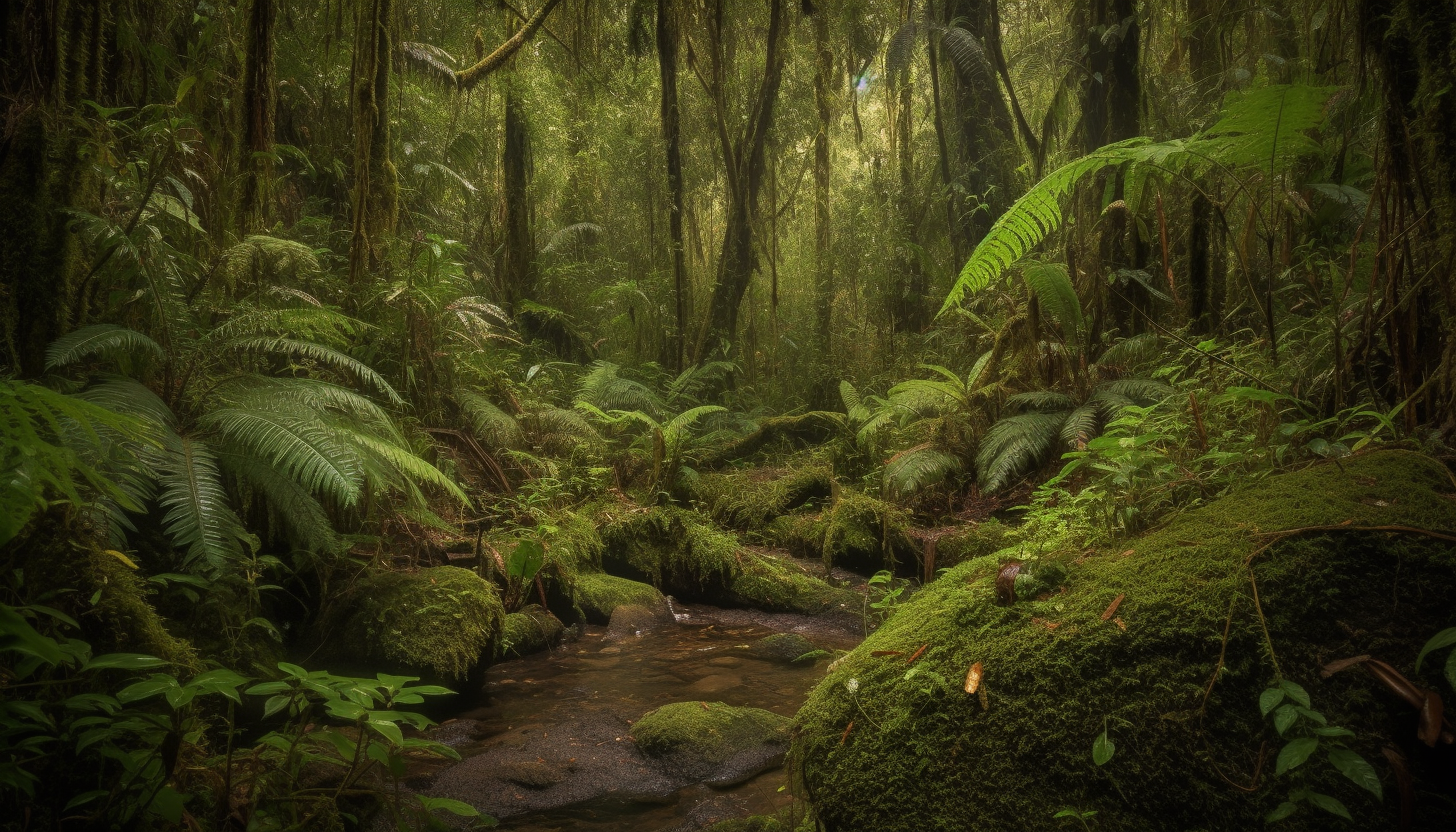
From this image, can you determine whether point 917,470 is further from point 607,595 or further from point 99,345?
point 99,345

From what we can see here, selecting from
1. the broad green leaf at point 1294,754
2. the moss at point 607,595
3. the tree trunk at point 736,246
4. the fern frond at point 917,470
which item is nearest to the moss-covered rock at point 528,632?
the moss at point 607,595

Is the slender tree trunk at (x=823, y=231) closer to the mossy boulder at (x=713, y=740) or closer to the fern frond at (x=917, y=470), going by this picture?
the fern frond at (x=917, y=470)

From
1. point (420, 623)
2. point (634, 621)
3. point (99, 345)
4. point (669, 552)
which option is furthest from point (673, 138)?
point (99, 345)

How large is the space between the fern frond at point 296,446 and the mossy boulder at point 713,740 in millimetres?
1637

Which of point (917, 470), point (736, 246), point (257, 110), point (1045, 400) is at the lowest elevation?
point (917, 470)

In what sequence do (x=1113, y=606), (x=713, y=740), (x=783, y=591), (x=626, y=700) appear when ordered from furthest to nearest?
(x=783, y=591) → (x=626, y=700) → (x=713, y=740) → (x=1113, y=606)

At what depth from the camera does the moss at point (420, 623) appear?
11.9 ft

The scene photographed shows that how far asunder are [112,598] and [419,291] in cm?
318

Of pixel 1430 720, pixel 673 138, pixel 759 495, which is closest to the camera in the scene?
pixel 1430 720

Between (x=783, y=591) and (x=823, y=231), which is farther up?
(x=823, y=231)

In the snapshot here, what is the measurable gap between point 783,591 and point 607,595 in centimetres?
137

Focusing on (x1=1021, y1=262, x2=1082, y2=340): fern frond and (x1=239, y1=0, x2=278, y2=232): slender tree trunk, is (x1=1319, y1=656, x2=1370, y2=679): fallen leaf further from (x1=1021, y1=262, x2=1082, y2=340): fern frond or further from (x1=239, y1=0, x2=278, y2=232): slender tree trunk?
(x1=239, y1=0, x2=278, y2=232): slender tree trunk

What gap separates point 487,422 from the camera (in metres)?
6.23

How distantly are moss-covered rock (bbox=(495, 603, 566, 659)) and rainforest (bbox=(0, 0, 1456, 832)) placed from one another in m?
0.03
